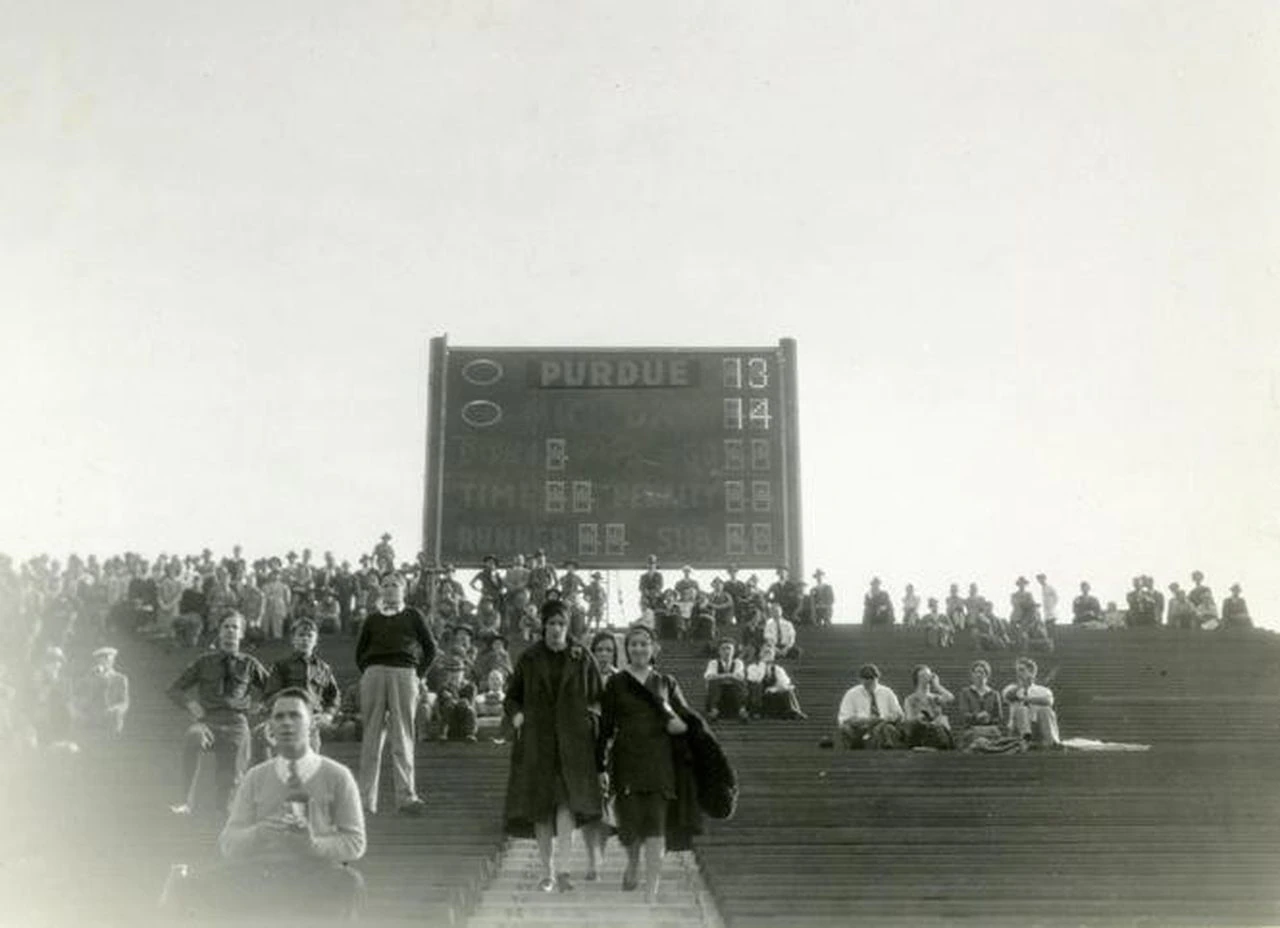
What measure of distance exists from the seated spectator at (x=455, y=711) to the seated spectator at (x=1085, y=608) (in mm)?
12241

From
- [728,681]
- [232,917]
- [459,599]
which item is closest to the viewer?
[232,917]

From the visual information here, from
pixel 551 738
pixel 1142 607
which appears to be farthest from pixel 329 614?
pixel 551 738

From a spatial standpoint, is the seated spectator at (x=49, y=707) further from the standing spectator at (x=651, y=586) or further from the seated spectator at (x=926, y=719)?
the standing spectator at (x=651, y=586)

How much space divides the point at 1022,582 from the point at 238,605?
11426mm

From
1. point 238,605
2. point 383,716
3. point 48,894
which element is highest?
point 238,605

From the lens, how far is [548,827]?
27.3 ft

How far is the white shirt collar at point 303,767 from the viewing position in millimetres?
6156

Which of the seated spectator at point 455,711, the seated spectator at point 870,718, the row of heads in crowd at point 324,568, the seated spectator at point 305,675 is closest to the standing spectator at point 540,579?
the row of heads in crowd at point 324,568

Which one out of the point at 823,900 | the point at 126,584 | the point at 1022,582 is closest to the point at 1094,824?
the point at 823,900

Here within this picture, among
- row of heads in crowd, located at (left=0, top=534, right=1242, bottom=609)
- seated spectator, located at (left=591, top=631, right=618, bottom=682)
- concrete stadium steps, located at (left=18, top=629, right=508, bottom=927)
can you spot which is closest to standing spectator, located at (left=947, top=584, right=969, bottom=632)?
row of heads in crowd, located at (left=0, top=534, right=1242, bottom=609)

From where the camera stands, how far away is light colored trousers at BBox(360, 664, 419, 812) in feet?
32.7

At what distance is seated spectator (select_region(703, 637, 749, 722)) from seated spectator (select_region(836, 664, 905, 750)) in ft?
5.77

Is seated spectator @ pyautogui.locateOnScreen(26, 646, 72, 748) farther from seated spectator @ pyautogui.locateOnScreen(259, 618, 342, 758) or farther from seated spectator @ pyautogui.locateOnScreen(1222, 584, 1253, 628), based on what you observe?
seated spectator @ pyautogui.locateOnScreen(1222, 584, 1253, 628)

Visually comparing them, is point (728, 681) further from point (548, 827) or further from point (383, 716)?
point (548, 827)
